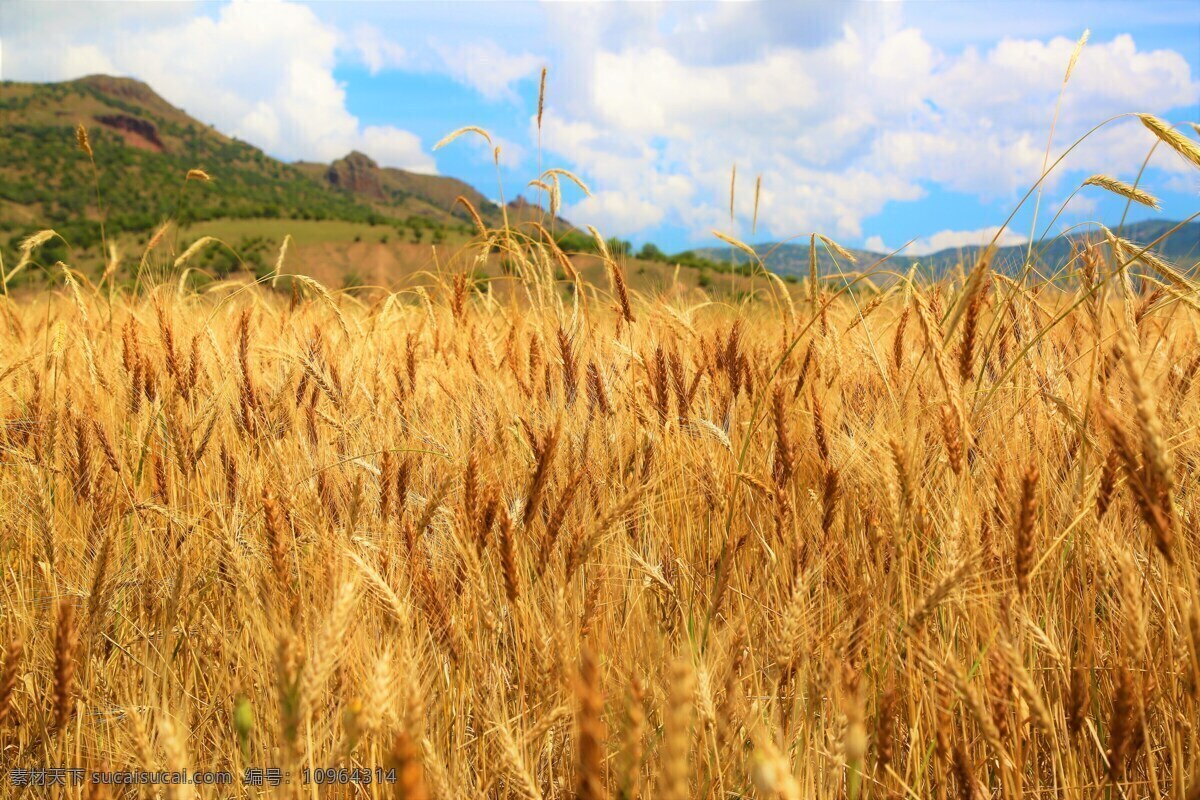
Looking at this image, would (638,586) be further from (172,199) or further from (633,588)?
(172,199)

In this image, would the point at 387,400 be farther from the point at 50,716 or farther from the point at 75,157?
the point at 75,157

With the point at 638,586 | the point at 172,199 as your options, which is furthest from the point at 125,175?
the point at 638,586

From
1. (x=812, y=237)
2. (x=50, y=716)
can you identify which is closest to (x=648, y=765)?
(x=50, y=716)

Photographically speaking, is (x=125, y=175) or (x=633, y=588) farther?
(x=125, y=175)

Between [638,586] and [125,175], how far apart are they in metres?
86.6

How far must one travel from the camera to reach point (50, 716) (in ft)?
4.11

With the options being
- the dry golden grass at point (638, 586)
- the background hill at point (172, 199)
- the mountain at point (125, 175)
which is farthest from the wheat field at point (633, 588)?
the mountain at point (125, 175)

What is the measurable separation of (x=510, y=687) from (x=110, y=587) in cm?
75

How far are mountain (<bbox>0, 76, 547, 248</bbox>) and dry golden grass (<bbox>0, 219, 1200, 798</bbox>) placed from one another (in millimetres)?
38021

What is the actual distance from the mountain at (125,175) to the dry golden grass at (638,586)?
38.0 metres

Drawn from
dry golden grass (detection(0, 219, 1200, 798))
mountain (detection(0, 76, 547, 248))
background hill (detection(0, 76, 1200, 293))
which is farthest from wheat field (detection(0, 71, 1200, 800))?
mountain (detection(0, 76, 547, 248))

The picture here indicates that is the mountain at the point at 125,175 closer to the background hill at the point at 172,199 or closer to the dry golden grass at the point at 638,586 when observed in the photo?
the background hill at the point at 172,199

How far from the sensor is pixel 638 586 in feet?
4.75

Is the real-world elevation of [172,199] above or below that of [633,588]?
above
